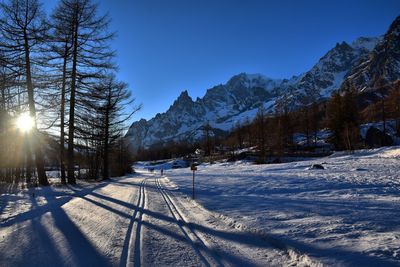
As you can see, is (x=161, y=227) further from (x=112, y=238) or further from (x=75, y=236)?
(x=75, y=236)

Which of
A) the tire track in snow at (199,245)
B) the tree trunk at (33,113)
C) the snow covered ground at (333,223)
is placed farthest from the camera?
the tree trunk at (33,113)

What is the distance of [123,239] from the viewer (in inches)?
260

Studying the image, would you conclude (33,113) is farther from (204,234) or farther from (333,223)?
(333,223)

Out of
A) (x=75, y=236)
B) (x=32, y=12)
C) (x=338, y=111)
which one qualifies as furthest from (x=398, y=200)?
(x=338, y=111)

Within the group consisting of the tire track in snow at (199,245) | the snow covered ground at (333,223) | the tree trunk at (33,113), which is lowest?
the tire track in snow at (199,245)

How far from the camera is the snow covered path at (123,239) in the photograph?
5.38 meters

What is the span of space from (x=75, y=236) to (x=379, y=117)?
10960 centimetres

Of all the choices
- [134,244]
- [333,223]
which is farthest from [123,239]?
[333,223]

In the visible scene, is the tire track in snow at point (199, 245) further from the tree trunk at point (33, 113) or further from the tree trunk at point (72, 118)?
the tree trunk at point (72, 118)

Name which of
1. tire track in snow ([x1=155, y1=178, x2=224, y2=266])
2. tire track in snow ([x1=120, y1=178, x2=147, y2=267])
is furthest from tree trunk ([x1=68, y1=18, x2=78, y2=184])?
tire track in snow ([x1=155, y1=178, x2=224, y2=266])

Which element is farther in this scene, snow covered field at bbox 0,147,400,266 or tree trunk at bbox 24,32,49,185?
tree trunk at bbox 24,32,49,185

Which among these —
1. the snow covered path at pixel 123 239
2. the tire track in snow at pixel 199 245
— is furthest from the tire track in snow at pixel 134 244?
the tire track in snow at pixel 199 245

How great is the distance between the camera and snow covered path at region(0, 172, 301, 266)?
538 centimetres

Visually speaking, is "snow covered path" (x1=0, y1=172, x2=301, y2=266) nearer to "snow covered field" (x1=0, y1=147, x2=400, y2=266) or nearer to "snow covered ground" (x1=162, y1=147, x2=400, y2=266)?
"snow covered field" (x1=0, y1=147, x2=400, y2=266)
